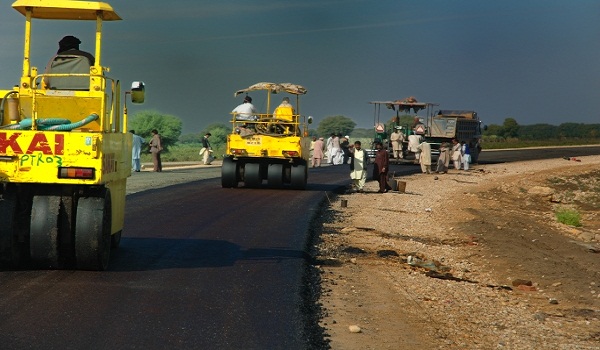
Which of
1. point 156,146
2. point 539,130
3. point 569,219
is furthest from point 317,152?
point 539,130

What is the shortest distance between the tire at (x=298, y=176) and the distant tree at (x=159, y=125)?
55.9 metres

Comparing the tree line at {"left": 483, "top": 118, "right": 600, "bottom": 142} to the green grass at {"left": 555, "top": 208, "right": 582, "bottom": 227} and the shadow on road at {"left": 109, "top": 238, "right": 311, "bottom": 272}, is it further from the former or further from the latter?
the shadow on road at {"left": 109, "top": 238, "right": 311, "bottom": 272}

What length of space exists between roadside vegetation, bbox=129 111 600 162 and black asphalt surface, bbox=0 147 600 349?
34515 mm

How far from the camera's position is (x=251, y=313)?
9.25 meters

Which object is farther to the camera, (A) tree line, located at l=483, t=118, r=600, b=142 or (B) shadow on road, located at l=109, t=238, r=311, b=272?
(A) tree line, located at l=483, t=118, r=600, b=142

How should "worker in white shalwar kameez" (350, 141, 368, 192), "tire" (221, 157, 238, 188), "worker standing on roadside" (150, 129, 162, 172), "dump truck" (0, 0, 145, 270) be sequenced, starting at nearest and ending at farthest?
"dump truck" (0, 0, 145, 270) → "tire" (221, 157, 238, 188) → "worker in white shalwar kameez" (350, 141, 368, 192) → "worker standing on roadside" (150, 129, 162, 172)

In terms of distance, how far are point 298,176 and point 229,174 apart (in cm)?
199

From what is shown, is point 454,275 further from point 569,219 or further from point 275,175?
point 275,175

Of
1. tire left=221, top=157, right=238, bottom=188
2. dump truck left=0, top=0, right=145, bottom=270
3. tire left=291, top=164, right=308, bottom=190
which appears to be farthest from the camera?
tire left=291, top=164, right=308, bottom=190

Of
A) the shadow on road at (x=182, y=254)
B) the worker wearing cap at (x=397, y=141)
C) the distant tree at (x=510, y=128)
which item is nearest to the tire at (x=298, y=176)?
the shadow on road at (x=182, y=254)

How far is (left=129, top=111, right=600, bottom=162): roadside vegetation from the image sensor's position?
72.3 m

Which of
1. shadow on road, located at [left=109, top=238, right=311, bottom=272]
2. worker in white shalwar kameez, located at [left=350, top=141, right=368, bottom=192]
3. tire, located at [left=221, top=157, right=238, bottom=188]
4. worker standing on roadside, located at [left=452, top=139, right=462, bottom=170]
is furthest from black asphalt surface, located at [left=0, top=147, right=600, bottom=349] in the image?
→ worker standing on roadside, located at [left=452, top=139, right=462, bottom=170]

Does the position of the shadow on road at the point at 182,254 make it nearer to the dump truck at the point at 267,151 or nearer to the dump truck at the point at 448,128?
the dump truck at the point at 267,151

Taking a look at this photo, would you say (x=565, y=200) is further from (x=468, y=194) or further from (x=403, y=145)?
(x=403, y=145)
